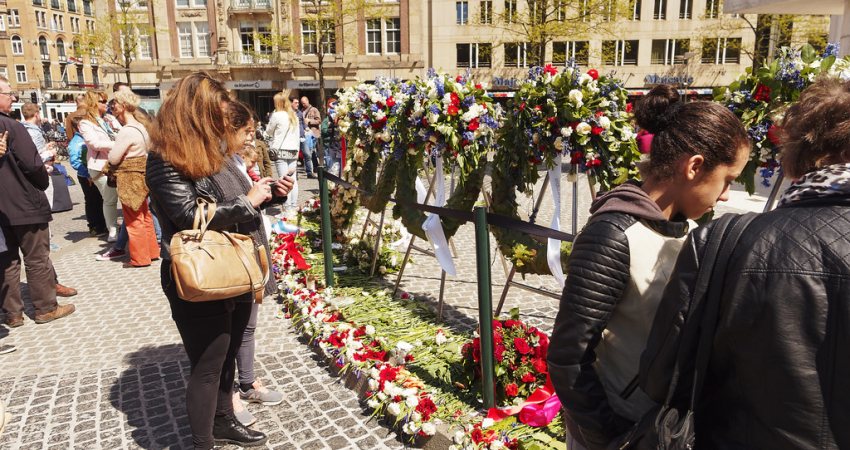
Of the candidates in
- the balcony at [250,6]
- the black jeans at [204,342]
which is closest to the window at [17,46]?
the balcony at [250,6]

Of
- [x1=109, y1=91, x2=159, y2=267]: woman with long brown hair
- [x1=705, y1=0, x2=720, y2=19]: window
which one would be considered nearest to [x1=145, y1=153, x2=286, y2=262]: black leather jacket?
[x1=109, y1=91, x2=159, y2=267]: woman with long brown hair

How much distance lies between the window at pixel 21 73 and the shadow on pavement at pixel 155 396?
265ft

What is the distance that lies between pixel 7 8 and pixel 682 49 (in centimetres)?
7290

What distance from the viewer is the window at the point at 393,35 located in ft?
121

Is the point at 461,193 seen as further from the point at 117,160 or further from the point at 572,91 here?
the point at 117,160

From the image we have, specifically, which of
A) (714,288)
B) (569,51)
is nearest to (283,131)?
(714,288)

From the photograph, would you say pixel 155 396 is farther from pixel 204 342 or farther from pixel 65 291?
pixel 65 291

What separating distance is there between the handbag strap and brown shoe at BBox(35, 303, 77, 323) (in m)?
5.49

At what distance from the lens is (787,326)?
109 centimetres

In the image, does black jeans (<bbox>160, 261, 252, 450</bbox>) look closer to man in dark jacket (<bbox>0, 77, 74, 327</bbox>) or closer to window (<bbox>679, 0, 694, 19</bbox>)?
man in dark jacket (<bbox>0, 77, 74, 327</bbox>)

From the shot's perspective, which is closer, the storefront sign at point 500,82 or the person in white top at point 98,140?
the person in white top at point 98,140

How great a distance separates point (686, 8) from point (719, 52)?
10.7 feet

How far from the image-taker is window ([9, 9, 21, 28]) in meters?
69.2

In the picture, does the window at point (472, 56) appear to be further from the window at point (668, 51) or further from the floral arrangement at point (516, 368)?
the floral arrangement at point (516, 368)
